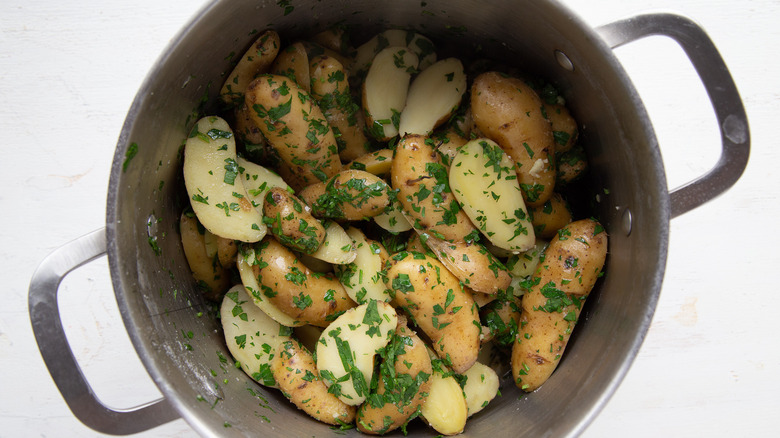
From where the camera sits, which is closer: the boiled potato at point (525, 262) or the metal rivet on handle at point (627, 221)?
the metal rivet on handle at point (627, 221)

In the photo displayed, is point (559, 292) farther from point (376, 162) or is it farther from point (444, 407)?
point (376, 162)

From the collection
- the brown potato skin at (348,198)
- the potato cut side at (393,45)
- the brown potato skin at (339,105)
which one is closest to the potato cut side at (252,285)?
the brown potato skin at (348,198)

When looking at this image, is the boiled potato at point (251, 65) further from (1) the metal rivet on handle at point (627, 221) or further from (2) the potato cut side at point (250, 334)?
(1) the metal rivet on handle at point (627, 221)

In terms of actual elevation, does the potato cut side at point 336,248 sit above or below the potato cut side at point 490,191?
below

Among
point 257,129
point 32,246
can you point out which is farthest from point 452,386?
point 32,246

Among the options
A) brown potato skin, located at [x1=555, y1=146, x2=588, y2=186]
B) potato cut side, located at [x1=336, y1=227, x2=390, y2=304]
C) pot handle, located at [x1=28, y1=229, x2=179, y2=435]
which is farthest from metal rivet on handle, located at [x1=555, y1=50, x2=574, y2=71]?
pot handle, located at [x1=28, y1=229, x2=179, y2=435]

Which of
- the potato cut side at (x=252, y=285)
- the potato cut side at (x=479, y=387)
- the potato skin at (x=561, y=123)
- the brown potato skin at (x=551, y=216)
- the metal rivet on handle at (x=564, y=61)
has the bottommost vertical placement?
the potato cut side at (x=479, y=387)

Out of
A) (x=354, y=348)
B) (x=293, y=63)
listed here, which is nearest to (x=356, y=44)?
(x=293, y=63)
